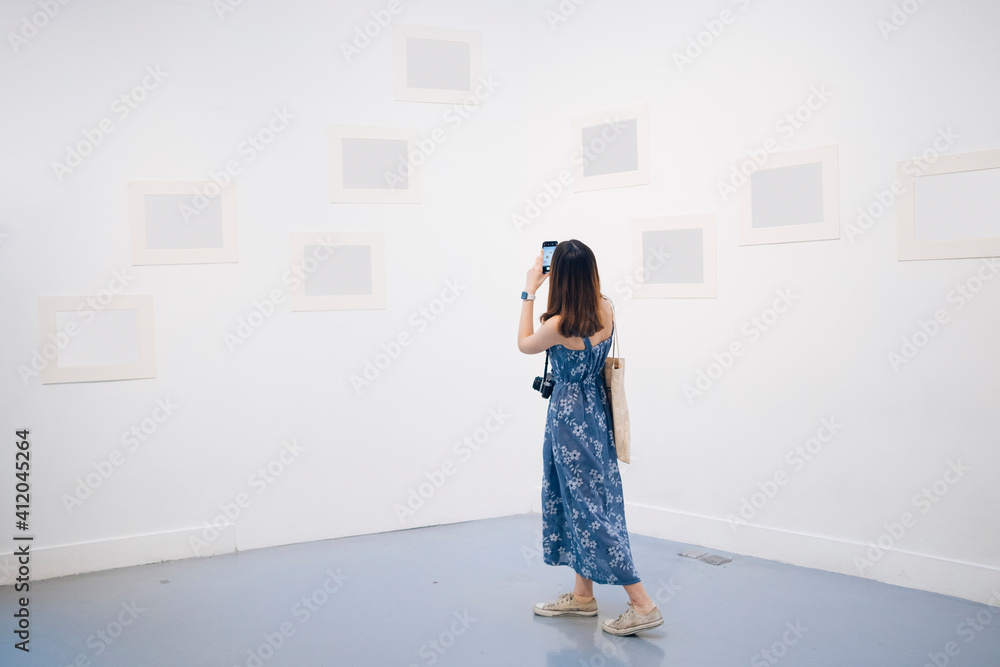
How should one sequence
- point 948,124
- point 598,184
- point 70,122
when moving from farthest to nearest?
1. point 598,184
2. point 70,122
3. point 948,124

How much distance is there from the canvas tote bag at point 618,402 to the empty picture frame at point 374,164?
1.74m

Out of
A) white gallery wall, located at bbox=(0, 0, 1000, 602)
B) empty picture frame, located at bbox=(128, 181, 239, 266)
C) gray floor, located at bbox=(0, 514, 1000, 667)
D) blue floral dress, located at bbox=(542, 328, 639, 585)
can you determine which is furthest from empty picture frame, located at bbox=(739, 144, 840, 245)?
empty picture frame, located at bbox=(128, 181, 239, 266)

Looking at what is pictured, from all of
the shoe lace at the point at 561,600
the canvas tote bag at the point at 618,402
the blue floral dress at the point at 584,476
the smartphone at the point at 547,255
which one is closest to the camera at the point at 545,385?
the blue floral dress at the point at 584,476

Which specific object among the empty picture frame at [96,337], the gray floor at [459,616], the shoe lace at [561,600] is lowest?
the gray floor at [459,616]

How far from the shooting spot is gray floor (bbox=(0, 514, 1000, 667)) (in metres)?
2.58

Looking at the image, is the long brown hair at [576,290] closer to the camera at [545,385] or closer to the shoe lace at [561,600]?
the camera at [545,385]

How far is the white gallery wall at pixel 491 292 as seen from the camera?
3115 mm

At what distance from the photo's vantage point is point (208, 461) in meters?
3.73

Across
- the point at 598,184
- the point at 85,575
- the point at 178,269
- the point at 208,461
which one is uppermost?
the point at 598,184

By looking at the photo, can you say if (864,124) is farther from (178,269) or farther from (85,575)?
(85,575)

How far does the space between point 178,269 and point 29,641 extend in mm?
1711

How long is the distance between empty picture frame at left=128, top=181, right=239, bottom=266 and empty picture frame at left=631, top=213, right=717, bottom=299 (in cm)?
207

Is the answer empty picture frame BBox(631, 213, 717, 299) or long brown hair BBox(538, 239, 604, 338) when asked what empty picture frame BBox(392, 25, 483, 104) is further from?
long brown hair BBox(538, 239, 604, 338)

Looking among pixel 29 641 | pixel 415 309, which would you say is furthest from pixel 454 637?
pixel 415 309
